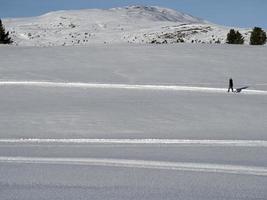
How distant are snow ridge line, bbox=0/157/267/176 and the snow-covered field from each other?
2 centimetres

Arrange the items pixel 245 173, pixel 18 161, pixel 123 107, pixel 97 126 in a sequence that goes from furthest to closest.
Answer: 1. pixel 123 107
2. pixel 97 126
3. pixel 18 161
4. pixel 245 173

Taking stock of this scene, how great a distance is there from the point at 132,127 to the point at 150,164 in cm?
582

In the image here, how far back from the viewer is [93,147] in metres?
9.47

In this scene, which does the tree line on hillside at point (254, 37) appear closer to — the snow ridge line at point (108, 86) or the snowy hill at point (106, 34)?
the snowy hill at point (106, 34)

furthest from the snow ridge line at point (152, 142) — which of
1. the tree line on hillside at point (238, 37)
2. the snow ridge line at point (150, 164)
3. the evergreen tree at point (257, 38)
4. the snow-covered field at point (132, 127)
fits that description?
the evergreen tree at point (257, 38)

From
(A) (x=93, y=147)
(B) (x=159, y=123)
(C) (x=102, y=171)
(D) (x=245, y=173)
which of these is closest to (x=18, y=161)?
(C) (x=102, y=171)

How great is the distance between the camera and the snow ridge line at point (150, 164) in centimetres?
695

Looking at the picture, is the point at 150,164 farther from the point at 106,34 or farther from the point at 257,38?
the point at 106,34

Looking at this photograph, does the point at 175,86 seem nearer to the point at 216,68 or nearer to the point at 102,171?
the point at 216,68

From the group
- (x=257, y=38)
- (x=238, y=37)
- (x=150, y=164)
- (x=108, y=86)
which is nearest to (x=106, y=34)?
(x=238, y=37)

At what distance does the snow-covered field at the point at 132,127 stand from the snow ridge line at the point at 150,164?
16mm

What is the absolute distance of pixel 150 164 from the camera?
24.2 ft

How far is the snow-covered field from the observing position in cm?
604

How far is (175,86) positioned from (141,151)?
15.8 meters
